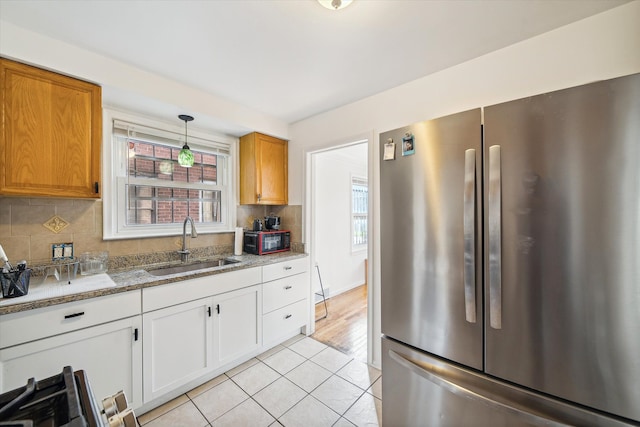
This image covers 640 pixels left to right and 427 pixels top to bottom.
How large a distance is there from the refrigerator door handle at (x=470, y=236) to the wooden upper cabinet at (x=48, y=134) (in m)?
2.24

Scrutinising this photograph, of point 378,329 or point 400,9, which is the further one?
point 378,329

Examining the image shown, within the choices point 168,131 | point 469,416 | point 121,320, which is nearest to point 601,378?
point 469,416

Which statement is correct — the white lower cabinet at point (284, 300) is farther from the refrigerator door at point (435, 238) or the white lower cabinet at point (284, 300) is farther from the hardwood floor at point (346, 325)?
the refrigerator door at point (435, 238)

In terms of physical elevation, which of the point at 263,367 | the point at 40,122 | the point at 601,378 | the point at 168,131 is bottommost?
the point at 263,367

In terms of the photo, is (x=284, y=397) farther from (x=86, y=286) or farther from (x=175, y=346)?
(x=86, y=286)

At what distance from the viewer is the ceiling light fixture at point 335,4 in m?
1.22

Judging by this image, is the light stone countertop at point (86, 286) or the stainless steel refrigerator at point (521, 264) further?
the light stone countertop at point (86, 286)

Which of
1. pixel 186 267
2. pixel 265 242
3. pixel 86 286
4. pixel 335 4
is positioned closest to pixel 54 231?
pixel 86 286

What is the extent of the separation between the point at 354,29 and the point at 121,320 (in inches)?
88.2

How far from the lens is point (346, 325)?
2.97 m

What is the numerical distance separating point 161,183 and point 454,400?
2699mm

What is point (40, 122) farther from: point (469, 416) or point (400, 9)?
point (469, 416)

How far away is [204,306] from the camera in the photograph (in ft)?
6.29

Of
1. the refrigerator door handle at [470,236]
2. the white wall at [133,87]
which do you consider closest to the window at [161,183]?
the white wall at [133,87]
